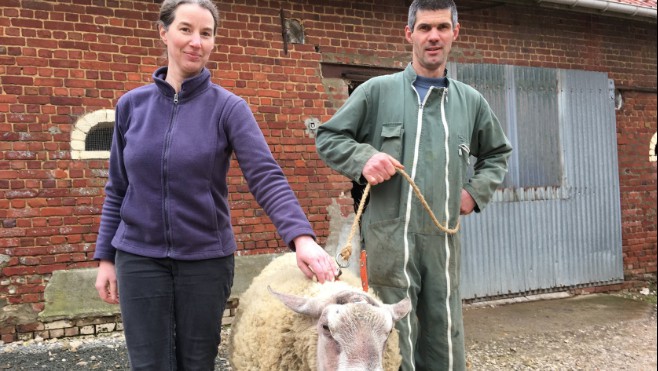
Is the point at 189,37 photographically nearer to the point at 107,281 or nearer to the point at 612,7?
the point at 107,281

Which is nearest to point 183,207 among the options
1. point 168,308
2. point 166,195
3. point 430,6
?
A: point 166,195

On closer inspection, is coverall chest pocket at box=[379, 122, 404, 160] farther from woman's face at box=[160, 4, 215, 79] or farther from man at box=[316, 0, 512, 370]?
woman's face at box=[160, 4, 215, 79]

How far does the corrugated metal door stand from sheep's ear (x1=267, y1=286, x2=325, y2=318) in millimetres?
5530

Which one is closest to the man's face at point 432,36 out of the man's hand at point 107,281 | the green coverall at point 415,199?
the green coverall at point 415,199

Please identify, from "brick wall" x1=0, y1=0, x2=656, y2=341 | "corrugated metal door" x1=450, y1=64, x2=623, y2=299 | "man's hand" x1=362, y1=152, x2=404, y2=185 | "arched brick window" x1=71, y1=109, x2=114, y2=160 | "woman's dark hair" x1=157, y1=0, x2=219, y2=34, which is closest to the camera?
"woman's dark hair" x1=157, y1=0, x2=219, y2=34

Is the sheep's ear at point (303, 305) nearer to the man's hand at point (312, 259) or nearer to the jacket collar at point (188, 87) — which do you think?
the man's hand at point (312, 259)

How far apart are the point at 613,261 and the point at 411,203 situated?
7185 mm

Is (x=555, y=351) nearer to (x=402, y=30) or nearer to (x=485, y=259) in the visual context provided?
(x=485, y=259)

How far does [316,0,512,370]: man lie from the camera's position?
112 inches

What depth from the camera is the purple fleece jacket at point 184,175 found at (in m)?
2.29

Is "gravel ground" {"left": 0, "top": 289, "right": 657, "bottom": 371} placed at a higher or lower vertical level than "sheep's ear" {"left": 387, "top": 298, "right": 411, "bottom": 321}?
lower

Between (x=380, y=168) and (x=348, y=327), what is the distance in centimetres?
84

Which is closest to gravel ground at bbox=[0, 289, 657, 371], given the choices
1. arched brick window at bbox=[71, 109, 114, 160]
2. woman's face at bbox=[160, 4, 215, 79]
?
arched brick window at bbox=[71, 109, 114, 160]

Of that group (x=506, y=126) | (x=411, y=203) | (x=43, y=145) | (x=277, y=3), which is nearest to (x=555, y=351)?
(x=506, y=126)
